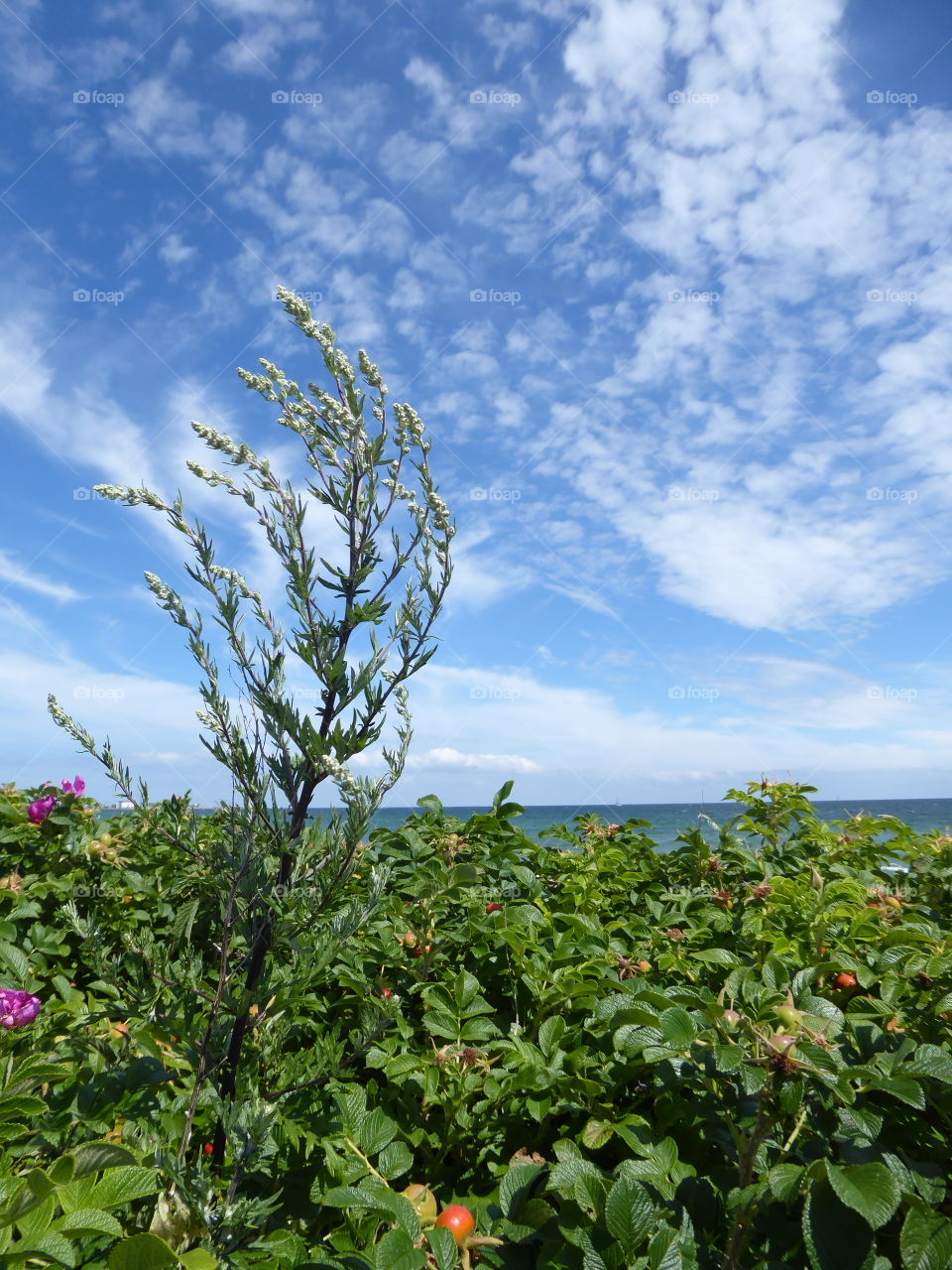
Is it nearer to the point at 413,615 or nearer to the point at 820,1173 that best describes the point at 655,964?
the point at 820,1173

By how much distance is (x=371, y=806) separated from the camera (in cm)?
170

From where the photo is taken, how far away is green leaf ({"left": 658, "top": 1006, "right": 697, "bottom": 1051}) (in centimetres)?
138

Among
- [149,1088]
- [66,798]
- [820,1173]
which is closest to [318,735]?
[149,1088]

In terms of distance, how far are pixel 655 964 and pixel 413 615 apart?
49.0 inches

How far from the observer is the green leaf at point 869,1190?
43.7 inches

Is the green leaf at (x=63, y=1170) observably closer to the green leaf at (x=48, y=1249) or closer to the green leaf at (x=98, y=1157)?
the green leaf at (x=98, y=1157)

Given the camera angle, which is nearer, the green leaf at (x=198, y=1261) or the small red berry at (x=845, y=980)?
the green leaf at (x=198, y=1261)

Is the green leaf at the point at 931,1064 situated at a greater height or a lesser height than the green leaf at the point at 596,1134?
greater

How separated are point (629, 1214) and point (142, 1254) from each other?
2.54ft

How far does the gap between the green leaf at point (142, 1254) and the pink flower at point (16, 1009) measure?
3.53ft

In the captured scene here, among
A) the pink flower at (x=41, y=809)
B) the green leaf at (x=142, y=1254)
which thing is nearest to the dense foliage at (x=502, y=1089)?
the green leaf at (x=142, y=1254)

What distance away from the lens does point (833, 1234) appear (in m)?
1.18

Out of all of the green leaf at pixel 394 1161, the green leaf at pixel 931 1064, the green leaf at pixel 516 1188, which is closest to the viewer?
the green leaf at pixel 931 1064

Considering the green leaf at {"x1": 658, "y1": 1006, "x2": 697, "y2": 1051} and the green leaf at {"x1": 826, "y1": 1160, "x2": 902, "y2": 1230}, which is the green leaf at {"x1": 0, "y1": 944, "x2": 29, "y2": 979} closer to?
the green leaf at {"x1": 658, "y1": 1006, "x2": 697, "y2": 1051}
